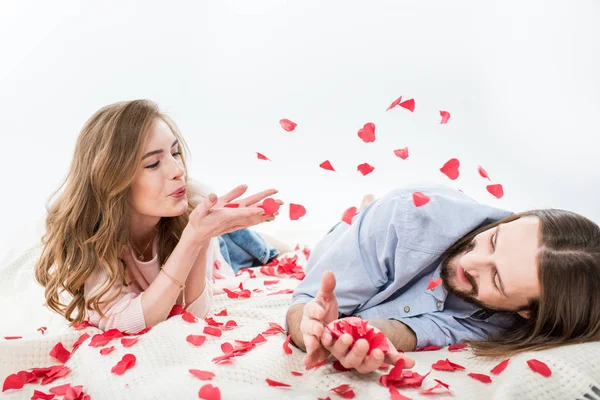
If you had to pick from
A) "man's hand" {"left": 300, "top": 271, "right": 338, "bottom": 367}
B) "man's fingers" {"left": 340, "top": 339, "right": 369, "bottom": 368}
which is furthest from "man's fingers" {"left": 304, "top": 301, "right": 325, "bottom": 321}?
"man's fingers" {"left": 340, "top": 339, "right": 369, "bottom": 368}

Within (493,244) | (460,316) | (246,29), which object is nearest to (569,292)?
(493,244)

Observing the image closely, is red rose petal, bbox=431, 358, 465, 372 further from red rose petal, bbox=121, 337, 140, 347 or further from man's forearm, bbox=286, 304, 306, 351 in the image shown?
red rose petal, bbox=121, 337, 140, 347

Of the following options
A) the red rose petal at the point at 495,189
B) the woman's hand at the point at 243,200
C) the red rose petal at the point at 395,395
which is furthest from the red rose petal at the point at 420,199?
the red rose petal at the point at 395,395

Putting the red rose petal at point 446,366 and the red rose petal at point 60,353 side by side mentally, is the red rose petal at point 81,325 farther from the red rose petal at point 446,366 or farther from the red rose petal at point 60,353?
the red rose petal at point 446,366

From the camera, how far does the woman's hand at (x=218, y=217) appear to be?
1.95m

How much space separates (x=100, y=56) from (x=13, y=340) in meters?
2.56

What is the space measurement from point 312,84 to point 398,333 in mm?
2556

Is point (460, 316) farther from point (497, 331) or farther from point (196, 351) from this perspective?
point (196, 351)

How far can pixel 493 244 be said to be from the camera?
1812 millimetres

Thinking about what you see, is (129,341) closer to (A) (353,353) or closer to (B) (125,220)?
(B) (125,220)

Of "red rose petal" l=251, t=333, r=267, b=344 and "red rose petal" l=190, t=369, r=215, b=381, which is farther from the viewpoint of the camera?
"red rose petal" l=251, t=333, r=267, b=344

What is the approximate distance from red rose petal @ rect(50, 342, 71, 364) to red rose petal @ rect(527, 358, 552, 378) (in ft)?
4.39

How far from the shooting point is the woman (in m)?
2.00

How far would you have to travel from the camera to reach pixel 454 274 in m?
1.94
